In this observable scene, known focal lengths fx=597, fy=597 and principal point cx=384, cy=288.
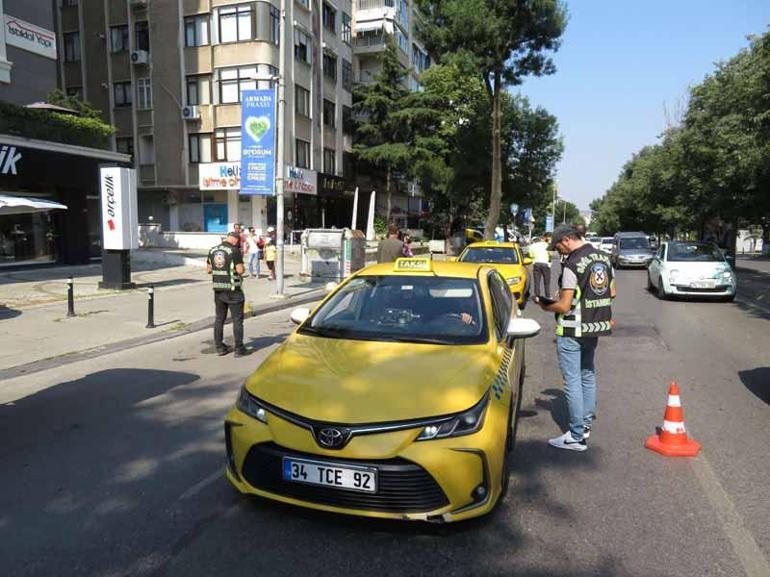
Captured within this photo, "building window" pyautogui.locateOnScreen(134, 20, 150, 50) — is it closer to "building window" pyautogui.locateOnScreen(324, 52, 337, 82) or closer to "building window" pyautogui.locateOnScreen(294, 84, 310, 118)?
"building window" pyautogui.locateOnScreen(294, 84, 310, 118)

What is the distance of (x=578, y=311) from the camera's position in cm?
472

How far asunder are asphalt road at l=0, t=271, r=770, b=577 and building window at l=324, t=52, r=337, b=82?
1348 inches

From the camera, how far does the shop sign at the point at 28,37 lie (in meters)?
19.0

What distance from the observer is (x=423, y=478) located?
10.4 feet

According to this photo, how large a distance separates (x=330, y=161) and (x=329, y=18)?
9.04m

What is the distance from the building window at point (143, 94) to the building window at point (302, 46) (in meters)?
8.44

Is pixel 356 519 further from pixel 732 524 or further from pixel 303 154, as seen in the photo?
pixel 303 154

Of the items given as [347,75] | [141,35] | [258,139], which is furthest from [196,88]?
[258,139]

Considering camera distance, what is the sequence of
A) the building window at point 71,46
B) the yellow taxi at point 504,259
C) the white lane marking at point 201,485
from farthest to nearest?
→ the building window at point 71,46
the yellow taxi at point 504,259
the white lane marking at point 201,485

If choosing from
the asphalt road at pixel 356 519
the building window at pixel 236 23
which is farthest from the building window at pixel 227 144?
the asphalt road at pixel 356 519

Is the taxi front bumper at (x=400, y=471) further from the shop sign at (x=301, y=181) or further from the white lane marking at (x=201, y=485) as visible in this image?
the shop sign at (x=301, y=181)

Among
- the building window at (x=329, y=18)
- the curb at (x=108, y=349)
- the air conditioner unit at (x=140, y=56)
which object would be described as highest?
the building window at (x=329, y=18)

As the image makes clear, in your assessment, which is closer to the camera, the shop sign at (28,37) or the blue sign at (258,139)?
the blue sign at (258,139)

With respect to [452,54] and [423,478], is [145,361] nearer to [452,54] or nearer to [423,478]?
[423,478]
